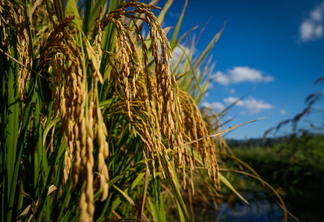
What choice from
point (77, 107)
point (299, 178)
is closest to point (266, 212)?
point (299, 178)

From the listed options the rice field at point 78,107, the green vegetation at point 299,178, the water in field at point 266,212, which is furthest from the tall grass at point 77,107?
the green vegetation at point 299,178

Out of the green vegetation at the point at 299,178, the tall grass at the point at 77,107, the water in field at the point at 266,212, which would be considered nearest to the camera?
the tall grass at the point at 77,107

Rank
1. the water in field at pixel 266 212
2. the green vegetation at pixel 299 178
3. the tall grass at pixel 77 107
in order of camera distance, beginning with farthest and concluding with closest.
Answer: the green vegetation at pixel 299 178 < the water in field at pixel 266 212 < the tall grass at pixel 77 107

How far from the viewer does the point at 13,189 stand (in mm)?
757

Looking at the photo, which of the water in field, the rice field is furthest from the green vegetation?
the rice field

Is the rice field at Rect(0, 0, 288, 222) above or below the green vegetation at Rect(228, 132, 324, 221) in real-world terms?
above

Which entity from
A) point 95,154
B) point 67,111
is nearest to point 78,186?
point 95,154

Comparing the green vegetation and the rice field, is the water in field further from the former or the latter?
the rice field

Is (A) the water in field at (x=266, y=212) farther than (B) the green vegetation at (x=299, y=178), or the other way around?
(B) the green vegetation at (x=299, y=178)

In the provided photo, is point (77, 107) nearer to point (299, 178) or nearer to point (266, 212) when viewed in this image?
point (266, 212)

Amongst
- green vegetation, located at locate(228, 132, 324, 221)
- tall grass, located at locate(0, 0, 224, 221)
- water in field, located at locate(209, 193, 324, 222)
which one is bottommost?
water in field, located at locate(209, 193, 324, 222)

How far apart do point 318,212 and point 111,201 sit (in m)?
3.97

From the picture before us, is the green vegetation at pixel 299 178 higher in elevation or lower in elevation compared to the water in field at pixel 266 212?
higher

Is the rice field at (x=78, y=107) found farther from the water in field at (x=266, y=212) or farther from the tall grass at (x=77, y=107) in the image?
the water in field at (x=266, y=212)
